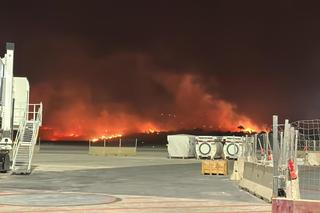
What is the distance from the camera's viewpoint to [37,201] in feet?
52.5

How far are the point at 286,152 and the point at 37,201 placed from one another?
23.3 feet

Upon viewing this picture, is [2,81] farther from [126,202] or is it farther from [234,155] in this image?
[234,155]

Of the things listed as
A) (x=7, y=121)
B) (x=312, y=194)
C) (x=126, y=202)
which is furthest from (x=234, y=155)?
(x=126, y=202)

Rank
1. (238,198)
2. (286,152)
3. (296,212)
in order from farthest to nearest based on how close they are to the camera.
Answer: (238,198), (286,152), (296,212)

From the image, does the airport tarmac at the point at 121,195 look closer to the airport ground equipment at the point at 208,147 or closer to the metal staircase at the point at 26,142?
the metal staircase at the point at 26,142

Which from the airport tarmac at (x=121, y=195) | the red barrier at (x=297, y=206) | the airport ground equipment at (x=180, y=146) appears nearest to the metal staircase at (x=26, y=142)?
the airport tarmac at (x=121, y=195)

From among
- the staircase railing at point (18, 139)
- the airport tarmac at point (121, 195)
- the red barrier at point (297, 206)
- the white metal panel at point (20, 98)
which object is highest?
the white metal panel at point (20, 98)

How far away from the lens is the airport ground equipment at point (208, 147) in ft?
176

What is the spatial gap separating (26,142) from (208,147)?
2734 centimetres

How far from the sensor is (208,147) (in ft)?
177

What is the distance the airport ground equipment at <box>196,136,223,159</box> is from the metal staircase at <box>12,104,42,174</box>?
85.6 feet

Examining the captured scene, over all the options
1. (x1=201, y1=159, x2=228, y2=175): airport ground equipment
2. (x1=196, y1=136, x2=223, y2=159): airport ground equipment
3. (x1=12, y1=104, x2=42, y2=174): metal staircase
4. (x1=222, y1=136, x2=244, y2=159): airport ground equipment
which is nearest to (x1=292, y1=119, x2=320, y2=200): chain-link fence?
(x1=201, y1=159, x2=228, y2=175): airport ground equipment

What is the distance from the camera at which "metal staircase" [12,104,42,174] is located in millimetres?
28562

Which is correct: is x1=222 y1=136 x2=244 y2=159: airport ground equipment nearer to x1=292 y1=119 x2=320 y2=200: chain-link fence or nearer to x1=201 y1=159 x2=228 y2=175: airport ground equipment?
x1=292 y1=119 x2=320 y2=200: chain-link fence
